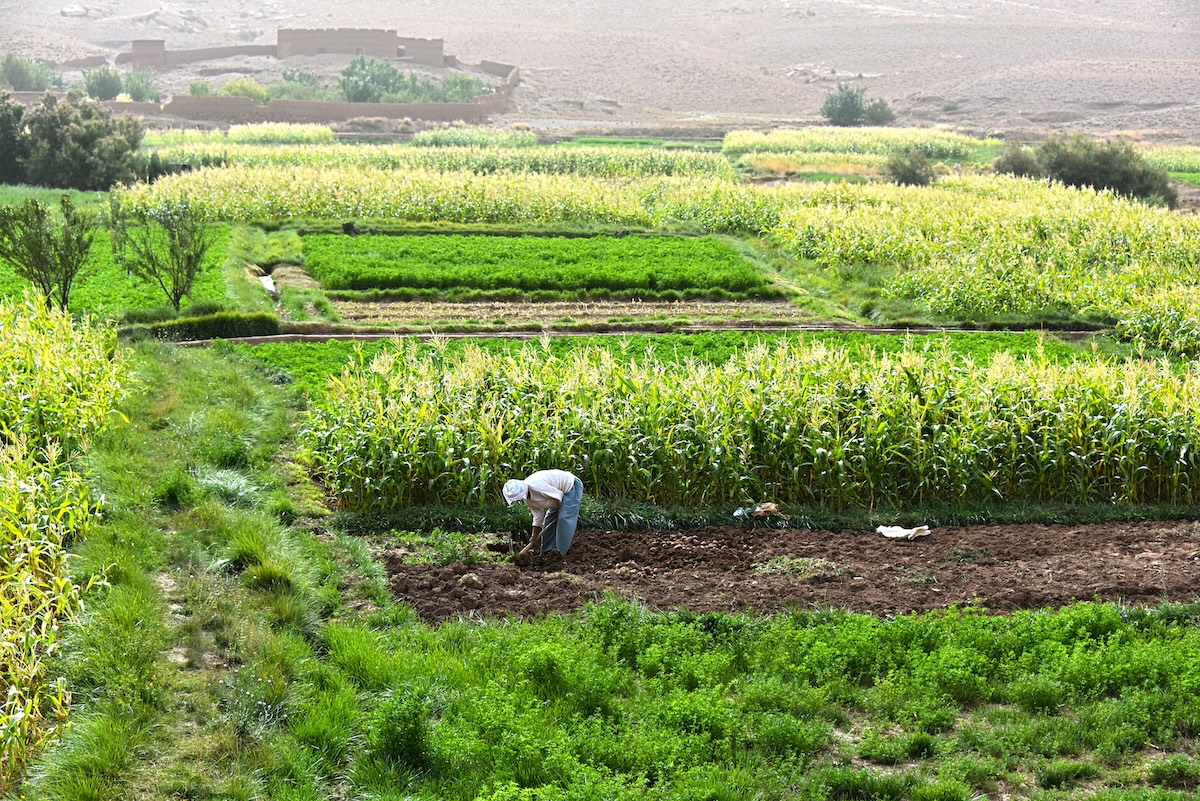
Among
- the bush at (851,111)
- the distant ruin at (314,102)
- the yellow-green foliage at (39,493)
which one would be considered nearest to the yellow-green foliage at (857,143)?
the bush at (851,111)

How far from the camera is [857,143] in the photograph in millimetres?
57031

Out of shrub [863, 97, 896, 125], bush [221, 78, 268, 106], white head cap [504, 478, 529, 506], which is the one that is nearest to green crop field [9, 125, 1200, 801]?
white head cap [504, 478, 529, 506]

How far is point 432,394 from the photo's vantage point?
10.8 m

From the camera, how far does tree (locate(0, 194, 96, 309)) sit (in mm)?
16047

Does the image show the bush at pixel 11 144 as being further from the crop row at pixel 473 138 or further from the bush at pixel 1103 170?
the bush at pixel 1103 170

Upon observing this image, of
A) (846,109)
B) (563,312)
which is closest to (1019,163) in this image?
(563,312)

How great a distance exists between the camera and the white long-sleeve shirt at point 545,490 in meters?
8.91

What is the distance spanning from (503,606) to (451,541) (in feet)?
4.42

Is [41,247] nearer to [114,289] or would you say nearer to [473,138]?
[114,289]

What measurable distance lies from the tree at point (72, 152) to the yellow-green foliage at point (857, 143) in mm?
28724

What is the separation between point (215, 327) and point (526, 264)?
681cm

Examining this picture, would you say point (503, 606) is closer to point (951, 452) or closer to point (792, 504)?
point (792, 504)

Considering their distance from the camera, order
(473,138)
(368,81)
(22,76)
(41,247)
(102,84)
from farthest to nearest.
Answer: (22,76) → (102,84) → (368,81) → (473,138) → (41,247)

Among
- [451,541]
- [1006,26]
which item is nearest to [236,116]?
[451,541]
